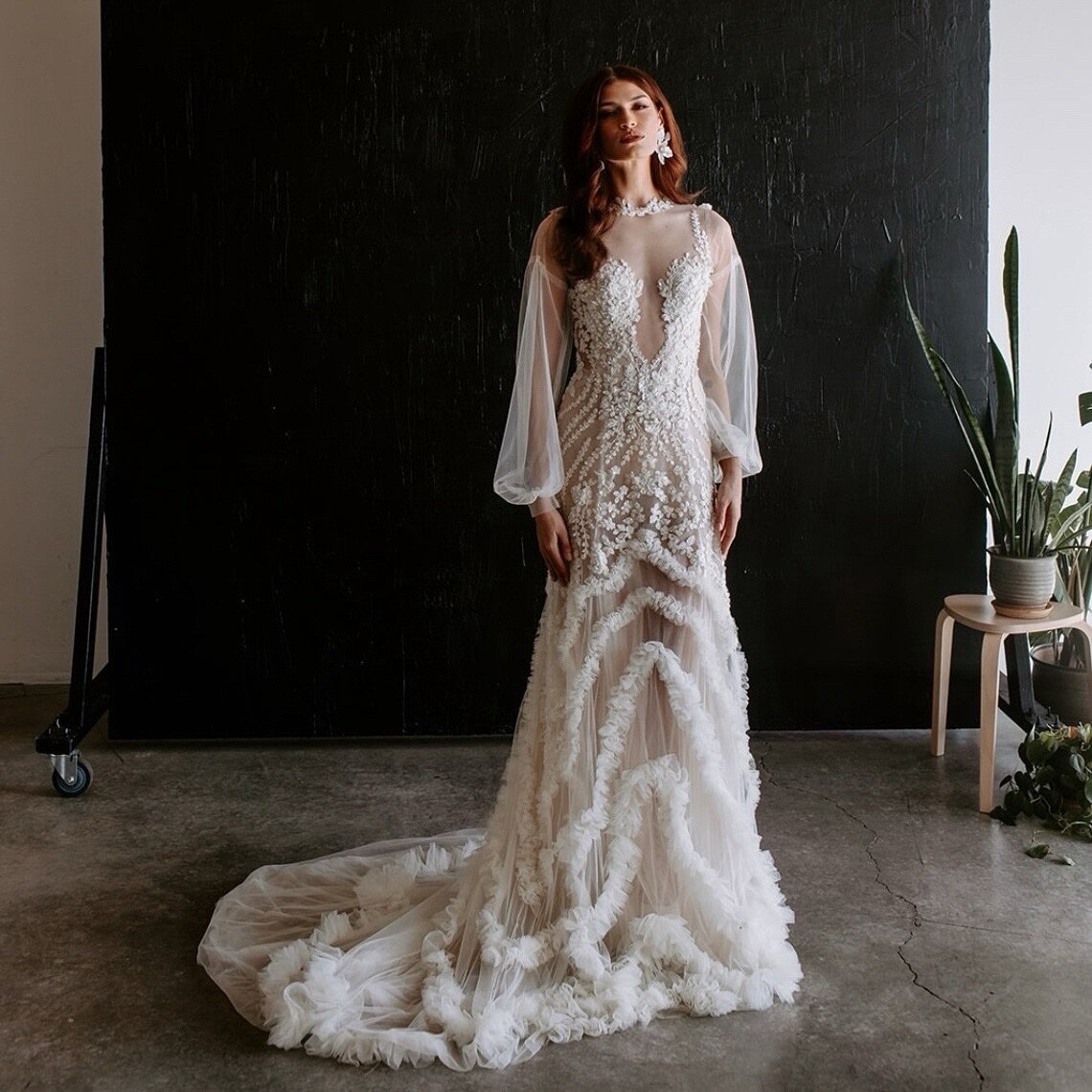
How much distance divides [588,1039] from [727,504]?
1.15 metres

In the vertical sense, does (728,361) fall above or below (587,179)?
below

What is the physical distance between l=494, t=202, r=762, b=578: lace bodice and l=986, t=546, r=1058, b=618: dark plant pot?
4.51ft

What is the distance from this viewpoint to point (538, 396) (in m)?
2.68

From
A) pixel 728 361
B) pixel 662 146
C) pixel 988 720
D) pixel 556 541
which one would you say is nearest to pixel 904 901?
pixel 988 720

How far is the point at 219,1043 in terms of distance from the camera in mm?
2434

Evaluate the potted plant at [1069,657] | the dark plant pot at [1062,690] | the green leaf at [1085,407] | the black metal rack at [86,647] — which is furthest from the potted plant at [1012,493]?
the black metal rack at [86,647]

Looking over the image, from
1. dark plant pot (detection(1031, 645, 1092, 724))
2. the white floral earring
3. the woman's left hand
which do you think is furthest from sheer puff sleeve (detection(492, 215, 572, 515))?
dark plant pot (detection(1031, 645, 1092, 724))

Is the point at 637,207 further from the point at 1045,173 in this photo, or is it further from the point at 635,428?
the point at 1045,173

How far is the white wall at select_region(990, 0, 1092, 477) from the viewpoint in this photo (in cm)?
433

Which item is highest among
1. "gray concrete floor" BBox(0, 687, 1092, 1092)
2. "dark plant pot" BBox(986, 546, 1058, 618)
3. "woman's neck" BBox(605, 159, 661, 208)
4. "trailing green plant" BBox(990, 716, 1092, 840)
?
"woman's neck" BBox(605, 159, 661, 208)

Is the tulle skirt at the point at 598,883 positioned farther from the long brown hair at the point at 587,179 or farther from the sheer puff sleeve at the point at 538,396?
the long brown hair at the point at 587,179

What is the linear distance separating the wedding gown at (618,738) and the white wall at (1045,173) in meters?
2.07

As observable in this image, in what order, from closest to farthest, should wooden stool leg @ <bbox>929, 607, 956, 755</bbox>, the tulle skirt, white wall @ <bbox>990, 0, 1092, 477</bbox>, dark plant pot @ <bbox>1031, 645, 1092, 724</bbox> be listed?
the tulle skirt, wooden stool leg @ <bbox>929, 607, 956, 755</bbox>, dark plant pot @ <bbox>1031, 645, 1092, 724</bbox>, white wall @ <bbox>990, 0, 1092, 477</bbox>

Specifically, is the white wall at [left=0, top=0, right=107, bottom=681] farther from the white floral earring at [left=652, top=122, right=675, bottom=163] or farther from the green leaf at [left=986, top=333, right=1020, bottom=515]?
the green leaf at [left=986, top=333, right=1020, bottom=515]
